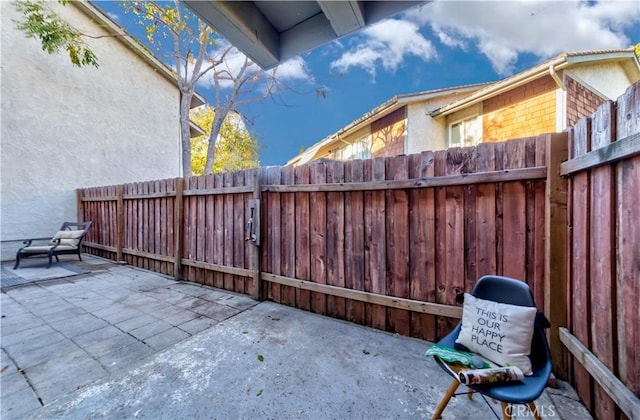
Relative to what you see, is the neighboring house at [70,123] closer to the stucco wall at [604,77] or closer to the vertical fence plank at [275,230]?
the vertical fence plank at [275,230]

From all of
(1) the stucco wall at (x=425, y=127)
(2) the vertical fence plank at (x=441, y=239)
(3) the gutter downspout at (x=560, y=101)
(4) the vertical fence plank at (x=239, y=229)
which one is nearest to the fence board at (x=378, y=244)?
(2) the vertical fence plank at (x=441, y=239)

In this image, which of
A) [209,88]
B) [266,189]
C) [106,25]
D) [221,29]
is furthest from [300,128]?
[221,29]

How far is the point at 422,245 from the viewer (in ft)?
7.98

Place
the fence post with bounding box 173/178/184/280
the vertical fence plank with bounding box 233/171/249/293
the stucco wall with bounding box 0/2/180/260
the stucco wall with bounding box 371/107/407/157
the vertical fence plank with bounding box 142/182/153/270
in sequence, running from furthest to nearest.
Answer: the stucco wall with bounding box 371/107/407/157
the stucco wall with bounding box 0/2/180/260
the vertical fence plank with bounding box 142/182/153/270
the fence post with bounding box 173/178/184/280
the vertical fence plank with bounding box 233/171/249/293

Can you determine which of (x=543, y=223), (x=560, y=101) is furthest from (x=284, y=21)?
(x=560, y=101)

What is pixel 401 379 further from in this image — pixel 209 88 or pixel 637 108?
pixel 209 88

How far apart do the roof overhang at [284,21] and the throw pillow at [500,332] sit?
1864 millimetres

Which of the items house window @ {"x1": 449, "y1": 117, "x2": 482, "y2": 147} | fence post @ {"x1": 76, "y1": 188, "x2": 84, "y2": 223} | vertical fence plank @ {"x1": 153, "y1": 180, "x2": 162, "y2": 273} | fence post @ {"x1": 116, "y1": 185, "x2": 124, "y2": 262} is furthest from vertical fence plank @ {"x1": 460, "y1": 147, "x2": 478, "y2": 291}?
fence post @ {"x1": 76, "y1": 188, "x2": 84, "y2": 223}

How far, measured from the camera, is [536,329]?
1.55m

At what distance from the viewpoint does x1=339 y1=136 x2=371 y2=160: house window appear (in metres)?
10.2

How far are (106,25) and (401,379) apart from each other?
11.6 meters

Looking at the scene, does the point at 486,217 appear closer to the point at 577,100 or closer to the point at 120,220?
the point at 577,100

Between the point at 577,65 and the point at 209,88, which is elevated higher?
the point at 209,88

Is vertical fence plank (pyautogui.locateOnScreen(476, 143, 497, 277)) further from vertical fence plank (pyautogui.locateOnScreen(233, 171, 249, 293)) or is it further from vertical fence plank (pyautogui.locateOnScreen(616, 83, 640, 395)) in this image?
vertical fence plank (pyautogui.locateOnScreen(233, 171, 249, 293))
